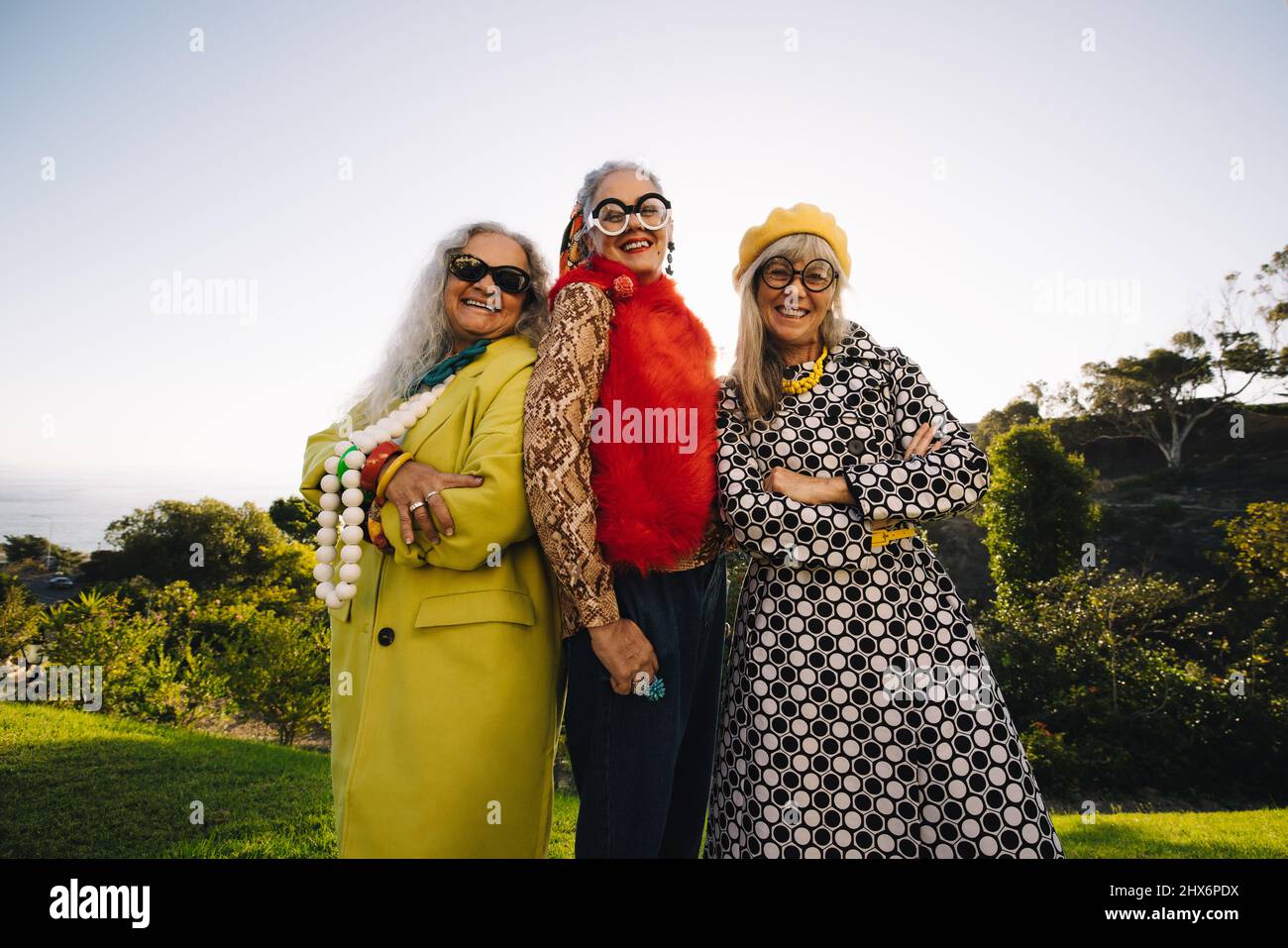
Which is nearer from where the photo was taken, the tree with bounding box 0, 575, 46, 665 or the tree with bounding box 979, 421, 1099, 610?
the tree with bounding box 0, 575, 46, 665

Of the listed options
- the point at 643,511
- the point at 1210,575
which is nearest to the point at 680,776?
the point at 643,511

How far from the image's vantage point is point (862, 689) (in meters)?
2.13

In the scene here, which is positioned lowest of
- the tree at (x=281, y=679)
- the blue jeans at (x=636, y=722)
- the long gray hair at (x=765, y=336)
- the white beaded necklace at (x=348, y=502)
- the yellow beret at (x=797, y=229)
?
the tree at (x=281, y=679)

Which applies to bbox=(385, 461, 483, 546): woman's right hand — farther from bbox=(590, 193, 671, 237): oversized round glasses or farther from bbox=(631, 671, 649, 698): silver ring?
bbox=(590, 193, 671, 237): oversized round glasses

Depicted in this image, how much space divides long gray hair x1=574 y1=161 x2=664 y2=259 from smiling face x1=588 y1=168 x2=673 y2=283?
1.0 inches

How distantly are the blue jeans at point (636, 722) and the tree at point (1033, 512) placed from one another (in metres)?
11.7

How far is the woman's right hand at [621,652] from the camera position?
78.7 inches

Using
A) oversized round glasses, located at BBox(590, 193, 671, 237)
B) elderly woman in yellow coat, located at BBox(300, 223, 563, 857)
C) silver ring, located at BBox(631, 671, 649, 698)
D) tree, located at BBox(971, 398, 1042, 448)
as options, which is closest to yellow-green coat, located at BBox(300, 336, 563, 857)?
elderly woman in yellow coat, located at BBox(300, 223, 563, 857)

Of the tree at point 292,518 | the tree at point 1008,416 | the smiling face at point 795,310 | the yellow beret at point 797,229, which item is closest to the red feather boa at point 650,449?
the smiling face at point 795,310

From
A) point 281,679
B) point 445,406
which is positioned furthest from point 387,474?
point 281,679

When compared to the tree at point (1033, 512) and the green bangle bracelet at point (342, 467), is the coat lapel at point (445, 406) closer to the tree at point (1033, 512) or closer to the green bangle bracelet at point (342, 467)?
the green bangle bracelet at point (342, 467)

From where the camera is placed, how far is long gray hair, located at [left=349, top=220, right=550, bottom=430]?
2639mm
